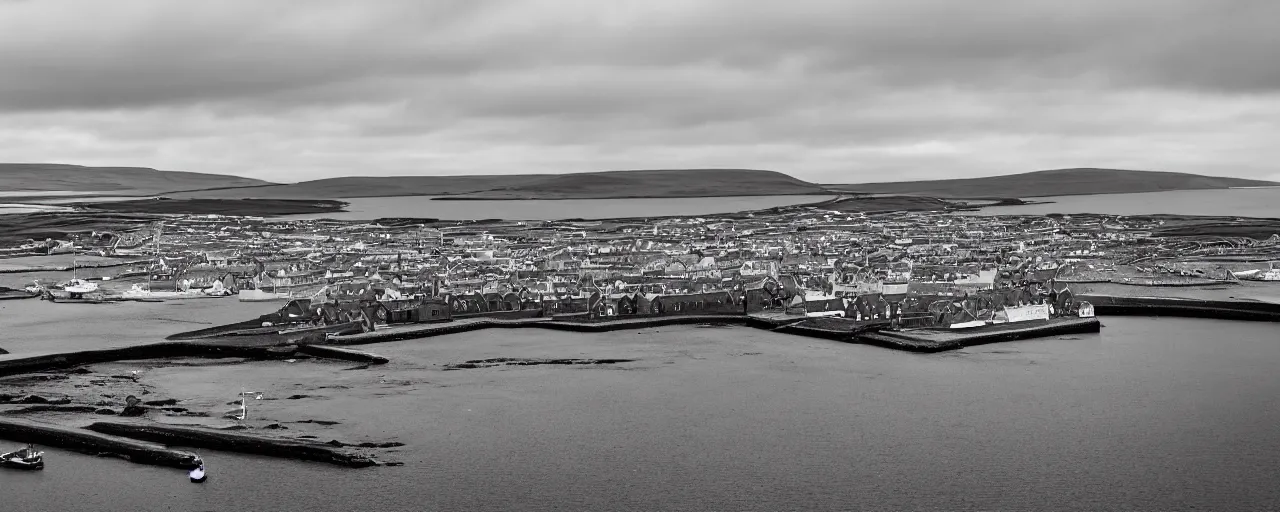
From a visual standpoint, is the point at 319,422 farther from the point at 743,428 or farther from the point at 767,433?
the point at 767,433

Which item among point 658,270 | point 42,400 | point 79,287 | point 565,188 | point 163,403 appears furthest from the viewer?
point 565,188

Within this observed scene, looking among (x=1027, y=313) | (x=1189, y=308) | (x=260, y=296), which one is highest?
(x=1027, y=313)

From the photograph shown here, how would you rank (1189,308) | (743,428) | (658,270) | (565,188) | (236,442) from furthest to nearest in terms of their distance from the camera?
1. (565,188)
2. (658,270)
3. (1189,308)
4. (743,428)
5. (236,442)

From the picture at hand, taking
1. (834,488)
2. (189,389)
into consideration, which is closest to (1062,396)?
(834,488)

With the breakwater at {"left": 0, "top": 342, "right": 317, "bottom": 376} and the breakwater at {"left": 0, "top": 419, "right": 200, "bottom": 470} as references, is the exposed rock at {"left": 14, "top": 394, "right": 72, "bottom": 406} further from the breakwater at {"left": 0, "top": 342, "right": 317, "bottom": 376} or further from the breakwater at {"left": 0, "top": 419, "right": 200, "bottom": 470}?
the breakwater at {"left": 0, "top": 342, "right": 317, "bottom": 376}

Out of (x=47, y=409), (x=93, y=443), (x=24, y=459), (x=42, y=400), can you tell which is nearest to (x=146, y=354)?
(x=42, y=400)

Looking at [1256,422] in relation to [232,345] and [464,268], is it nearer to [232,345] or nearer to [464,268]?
[232,345]

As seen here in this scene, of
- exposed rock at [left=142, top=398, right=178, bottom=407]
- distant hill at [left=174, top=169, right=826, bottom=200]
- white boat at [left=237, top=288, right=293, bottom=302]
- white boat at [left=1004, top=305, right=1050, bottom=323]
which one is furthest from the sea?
distant hill at [left=174, top=169, right=826, bottom=200]
